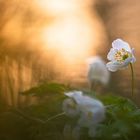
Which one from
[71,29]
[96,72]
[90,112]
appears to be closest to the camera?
[90,112]

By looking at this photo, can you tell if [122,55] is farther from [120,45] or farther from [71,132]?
[71,132]

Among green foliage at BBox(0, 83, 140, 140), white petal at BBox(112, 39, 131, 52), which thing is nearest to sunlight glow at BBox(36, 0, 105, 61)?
white petal at BBox(112, 39, 131, 52)

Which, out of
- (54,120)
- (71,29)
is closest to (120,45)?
(54,120)

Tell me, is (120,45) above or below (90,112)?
above

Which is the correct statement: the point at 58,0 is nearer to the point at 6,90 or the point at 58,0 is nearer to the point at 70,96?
the point at 6,90

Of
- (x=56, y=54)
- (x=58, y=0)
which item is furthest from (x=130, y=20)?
(x=56, y=54)

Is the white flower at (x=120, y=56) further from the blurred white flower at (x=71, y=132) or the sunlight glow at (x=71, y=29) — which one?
the sunlight glow at (x=71, y=29)
